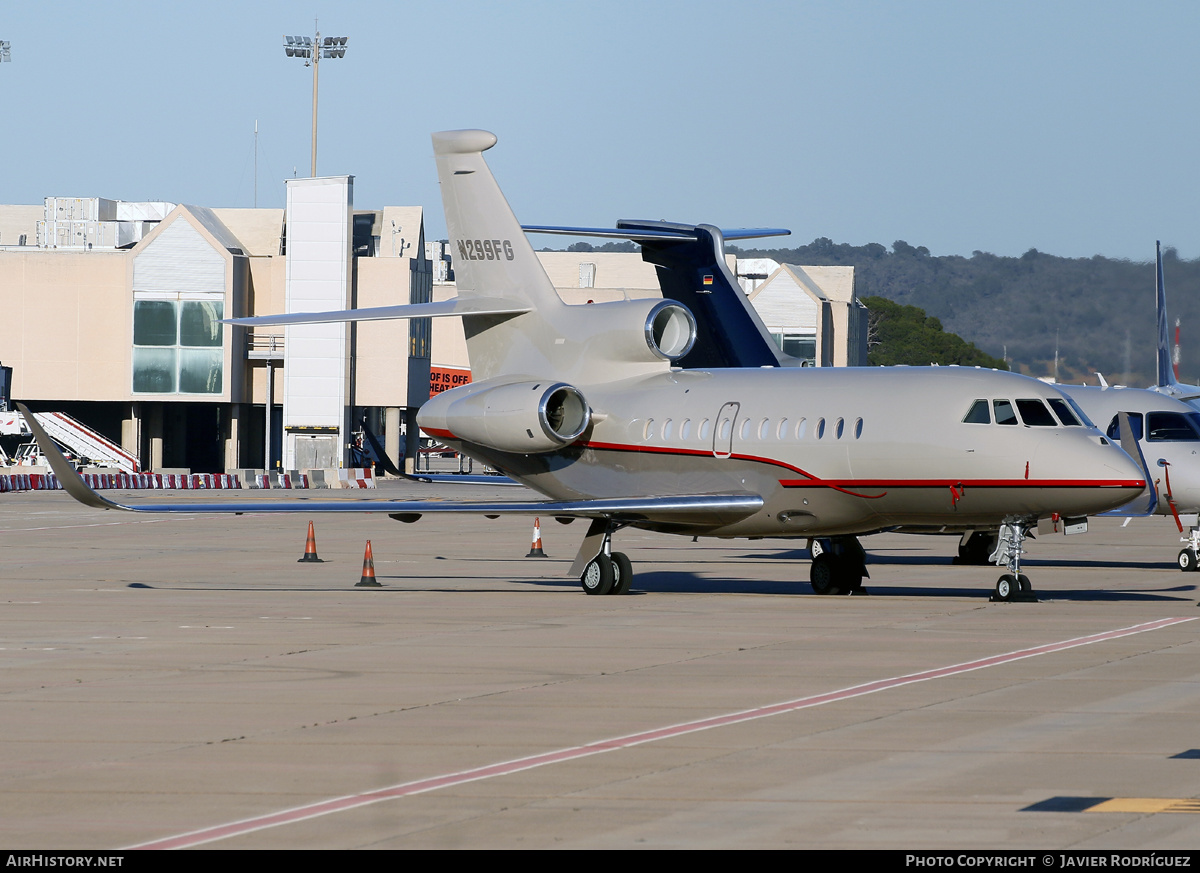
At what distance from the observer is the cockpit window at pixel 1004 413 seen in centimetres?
2133

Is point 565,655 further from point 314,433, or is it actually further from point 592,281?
point 592,281

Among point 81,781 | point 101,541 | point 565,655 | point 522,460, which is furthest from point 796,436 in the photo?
point 101,541

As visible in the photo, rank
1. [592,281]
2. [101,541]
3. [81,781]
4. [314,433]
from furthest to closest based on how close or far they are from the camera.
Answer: [592,281], [314,433], [101,541], [81,781]

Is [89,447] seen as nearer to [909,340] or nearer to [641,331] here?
[641,331]

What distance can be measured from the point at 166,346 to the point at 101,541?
46702 millimetres

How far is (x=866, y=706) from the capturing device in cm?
1269

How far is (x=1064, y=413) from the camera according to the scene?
21422mm

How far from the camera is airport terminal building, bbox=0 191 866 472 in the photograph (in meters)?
76.1

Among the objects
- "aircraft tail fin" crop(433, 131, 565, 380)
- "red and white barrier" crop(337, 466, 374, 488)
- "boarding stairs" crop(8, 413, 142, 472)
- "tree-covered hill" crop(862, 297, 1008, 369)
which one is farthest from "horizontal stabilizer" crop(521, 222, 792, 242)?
"tree-covered hill" crop(862, 297, 1008, 369)

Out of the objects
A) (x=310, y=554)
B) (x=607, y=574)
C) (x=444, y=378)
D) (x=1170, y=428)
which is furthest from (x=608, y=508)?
(x=444, y=378)

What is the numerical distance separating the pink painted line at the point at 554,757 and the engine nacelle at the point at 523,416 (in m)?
10.0

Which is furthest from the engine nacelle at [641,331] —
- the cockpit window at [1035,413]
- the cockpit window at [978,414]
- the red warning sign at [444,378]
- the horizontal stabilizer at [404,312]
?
the red warning sign at [444,378]

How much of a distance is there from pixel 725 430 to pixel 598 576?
2.80 m

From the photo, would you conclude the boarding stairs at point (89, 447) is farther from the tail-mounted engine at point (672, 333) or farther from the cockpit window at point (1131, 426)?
the cockpit window at point (1131, 426)
